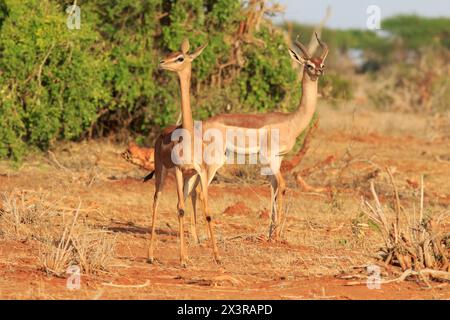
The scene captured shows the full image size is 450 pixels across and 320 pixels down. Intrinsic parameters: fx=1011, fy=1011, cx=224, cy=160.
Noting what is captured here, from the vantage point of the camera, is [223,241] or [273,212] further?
[273,212]

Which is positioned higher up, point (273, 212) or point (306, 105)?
point (306, 105)

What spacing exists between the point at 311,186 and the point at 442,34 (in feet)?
83.6

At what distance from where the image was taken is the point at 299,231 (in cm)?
884

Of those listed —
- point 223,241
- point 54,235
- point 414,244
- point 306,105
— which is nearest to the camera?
point 414,244

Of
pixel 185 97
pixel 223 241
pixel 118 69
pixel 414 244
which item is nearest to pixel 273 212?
pixel 223 241

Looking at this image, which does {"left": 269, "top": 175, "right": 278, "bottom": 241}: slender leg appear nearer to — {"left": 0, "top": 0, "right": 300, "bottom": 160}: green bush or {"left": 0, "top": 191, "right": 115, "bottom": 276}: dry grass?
{"left": 0, "top": 191, "right": 115, "bottom": 276}: dry grass

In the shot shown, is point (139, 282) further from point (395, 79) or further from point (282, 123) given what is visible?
point (395, 79)

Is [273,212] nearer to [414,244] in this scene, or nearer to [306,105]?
[306,105]

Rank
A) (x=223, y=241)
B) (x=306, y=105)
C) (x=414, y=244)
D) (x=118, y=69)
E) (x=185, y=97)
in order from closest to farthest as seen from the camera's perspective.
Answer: (x=414, y=244) < (x=185, y=97) < (x=223, y=241) < (x=306, y=105) < (x=118, y=69)

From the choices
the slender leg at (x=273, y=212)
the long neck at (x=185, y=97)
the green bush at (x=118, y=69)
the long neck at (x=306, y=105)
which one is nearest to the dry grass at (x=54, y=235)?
the long neck at (x=185, y=97)

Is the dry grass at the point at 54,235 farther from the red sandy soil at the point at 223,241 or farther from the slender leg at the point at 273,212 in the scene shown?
the slender leg at the point at 273,212

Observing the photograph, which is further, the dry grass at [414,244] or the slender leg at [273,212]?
the slender leg at [273,212]

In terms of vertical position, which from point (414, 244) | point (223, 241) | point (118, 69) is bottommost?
point (223, 241)

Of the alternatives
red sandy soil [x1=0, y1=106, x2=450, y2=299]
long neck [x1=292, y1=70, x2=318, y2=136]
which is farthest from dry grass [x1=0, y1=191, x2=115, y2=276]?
long neck [x1=292, y1=70, x2=318, y2=136]
